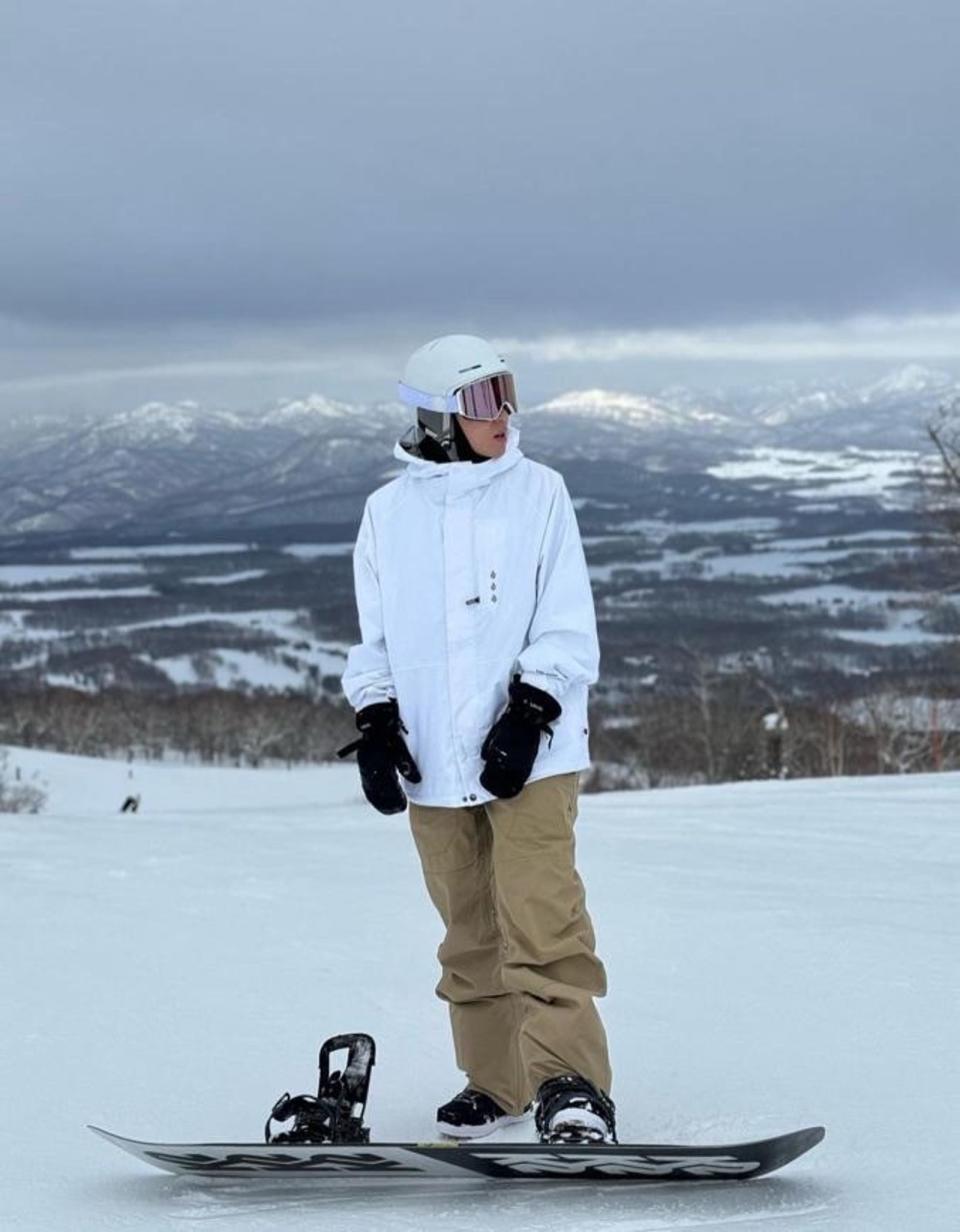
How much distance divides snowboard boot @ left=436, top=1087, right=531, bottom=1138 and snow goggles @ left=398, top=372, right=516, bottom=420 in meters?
1.51

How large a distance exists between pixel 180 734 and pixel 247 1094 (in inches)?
3806

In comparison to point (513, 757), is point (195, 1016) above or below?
below

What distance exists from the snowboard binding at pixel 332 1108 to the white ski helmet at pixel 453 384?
4.24 ft

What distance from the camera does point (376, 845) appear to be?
7707 mm

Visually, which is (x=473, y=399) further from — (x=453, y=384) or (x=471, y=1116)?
(x=471, y=1116)

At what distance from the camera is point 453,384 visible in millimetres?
2922

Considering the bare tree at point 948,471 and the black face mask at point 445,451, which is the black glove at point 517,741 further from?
the bare tree at point 948,471

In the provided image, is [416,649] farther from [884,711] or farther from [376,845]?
[884,711]

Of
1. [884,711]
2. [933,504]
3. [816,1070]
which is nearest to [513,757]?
[816,1070]

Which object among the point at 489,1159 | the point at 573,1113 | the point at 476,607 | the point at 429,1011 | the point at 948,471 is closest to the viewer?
the point at 489,1159

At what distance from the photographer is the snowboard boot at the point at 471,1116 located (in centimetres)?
304

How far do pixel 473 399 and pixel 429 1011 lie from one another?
2.11 m

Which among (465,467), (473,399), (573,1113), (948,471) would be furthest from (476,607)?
(948,471)

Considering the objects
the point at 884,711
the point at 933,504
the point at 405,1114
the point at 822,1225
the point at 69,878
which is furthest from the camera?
the point at 884,711
